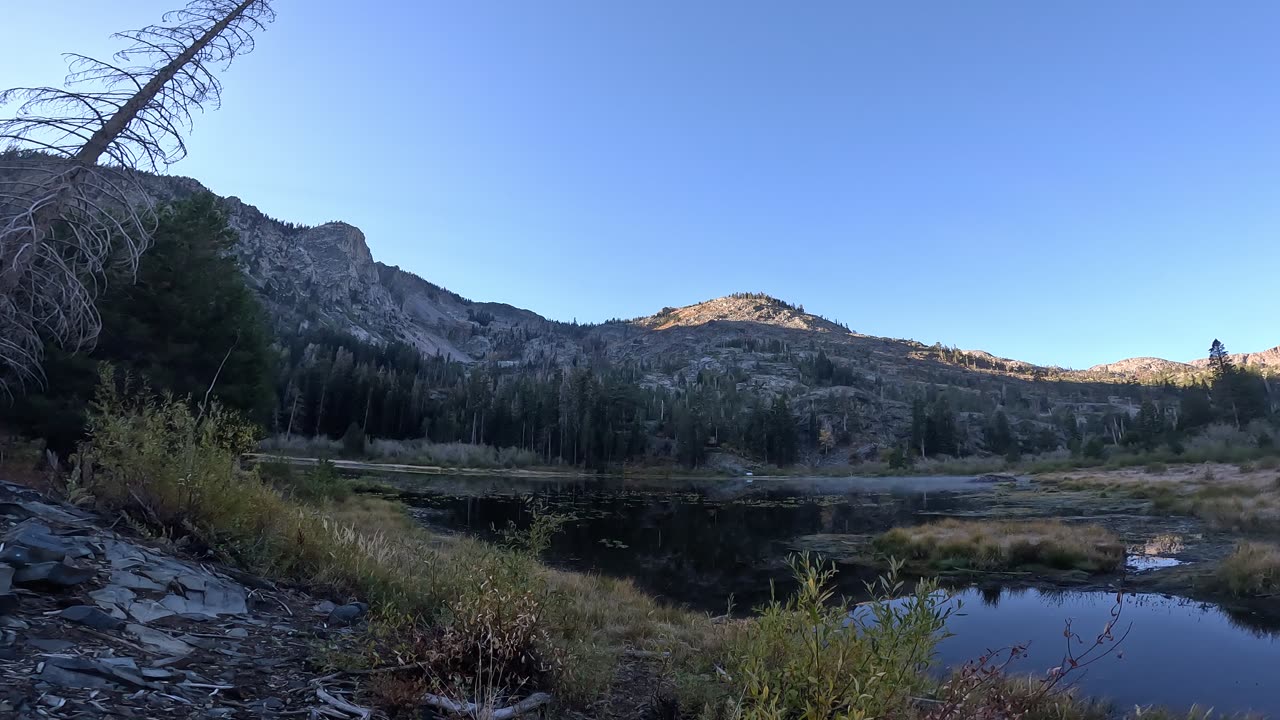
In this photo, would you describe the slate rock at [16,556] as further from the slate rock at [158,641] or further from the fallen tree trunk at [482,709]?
the fallen tree trunk at [482,709]

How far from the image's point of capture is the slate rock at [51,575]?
14.5 feet

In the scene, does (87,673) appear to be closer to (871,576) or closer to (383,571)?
(383,571)

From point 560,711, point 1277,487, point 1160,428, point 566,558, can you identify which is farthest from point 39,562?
point 1160,428

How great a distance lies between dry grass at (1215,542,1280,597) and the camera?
15.9 m

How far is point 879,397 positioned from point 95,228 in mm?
189888

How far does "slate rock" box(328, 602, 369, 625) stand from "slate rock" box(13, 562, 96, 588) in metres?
1.95

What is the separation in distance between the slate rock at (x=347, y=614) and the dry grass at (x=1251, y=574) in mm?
21088

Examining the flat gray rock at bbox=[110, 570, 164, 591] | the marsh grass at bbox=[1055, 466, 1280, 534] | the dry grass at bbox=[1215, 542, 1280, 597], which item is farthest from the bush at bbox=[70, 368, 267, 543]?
the marsh grass at bbox=[1055, 466, 1280, 534]

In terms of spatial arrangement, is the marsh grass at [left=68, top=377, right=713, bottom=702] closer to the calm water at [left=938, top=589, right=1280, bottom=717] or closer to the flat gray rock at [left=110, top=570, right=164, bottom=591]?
the flat gray rock at [left=110, top=570, right=164, bottom=591]

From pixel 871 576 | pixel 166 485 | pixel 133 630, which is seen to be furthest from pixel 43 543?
pixel 871 576

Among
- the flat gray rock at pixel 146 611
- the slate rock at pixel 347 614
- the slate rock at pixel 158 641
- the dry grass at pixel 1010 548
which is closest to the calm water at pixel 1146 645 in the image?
the dry grass at pixel 1010 548

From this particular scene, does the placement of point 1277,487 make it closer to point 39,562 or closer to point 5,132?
point 39,562

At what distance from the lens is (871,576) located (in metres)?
20.2

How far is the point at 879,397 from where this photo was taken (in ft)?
594
